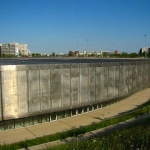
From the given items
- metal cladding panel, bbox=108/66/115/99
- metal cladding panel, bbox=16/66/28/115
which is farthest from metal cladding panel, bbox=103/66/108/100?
metal cladding panel, bbox=16/66/28/115

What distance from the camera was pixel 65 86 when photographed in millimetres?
18922

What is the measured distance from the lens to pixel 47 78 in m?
17.7

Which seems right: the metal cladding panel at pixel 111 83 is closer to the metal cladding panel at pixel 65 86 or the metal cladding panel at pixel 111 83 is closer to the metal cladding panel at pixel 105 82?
the metal cladding panel at pixel 105 82

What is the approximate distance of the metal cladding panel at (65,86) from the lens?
18.8 meters

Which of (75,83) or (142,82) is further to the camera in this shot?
(142,82)

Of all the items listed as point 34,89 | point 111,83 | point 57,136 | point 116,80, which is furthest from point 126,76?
point 57,136

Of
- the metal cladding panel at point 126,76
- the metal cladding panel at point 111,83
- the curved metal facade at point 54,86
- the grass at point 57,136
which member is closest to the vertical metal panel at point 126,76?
→ the metal cladding panel at point 126,76

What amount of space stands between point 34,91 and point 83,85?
5130 mm

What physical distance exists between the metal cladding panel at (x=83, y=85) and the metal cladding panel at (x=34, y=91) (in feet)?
14.8

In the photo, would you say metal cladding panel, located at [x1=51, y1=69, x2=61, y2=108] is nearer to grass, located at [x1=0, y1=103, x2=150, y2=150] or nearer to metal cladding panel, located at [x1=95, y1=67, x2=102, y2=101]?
grass, located at [x1=0, y1=103, x2=150, y2=150]

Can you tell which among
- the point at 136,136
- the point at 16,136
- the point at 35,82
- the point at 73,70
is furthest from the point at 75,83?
the point at 136,136

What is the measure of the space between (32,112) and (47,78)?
9.64 ft

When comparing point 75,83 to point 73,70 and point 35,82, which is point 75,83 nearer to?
point 73,70

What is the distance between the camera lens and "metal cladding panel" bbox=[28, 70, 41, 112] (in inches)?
665
